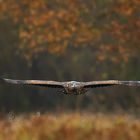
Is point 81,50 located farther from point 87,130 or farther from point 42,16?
point 87,130

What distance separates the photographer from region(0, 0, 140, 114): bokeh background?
23234mm

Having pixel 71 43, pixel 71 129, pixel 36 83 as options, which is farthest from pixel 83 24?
pixel 36 83

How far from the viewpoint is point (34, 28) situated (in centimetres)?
2502

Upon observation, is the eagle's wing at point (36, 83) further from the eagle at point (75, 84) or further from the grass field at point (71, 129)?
the grass field at point (71, 129)

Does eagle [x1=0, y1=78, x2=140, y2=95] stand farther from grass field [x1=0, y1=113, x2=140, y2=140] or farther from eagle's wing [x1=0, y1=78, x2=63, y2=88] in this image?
grass field [x1=0, y1=113, x2=140, y2=140]

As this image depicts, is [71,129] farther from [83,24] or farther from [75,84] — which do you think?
[83,24]

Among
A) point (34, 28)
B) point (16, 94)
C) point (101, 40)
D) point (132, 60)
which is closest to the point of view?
point (34, 28)

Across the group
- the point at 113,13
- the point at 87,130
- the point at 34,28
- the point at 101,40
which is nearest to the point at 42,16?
the point at 34,28

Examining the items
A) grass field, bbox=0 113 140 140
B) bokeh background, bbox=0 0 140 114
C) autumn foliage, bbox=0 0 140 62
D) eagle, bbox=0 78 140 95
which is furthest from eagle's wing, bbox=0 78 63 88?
autumn foliage, bbox=0 0 140 62

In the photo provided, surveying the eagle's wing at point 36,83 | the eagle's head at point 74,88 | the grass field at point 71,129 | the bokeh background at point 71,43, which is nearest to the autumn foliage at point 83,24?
the bokeh background at point 71,43

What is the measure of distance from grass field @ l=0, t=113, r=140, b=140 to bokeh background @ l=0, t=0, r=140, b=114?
4032 millimetres

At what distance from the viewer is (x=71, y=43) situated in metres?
28.2

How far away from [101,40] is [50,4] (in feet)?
11.3

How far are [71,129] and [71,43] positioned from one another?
16.2 m
